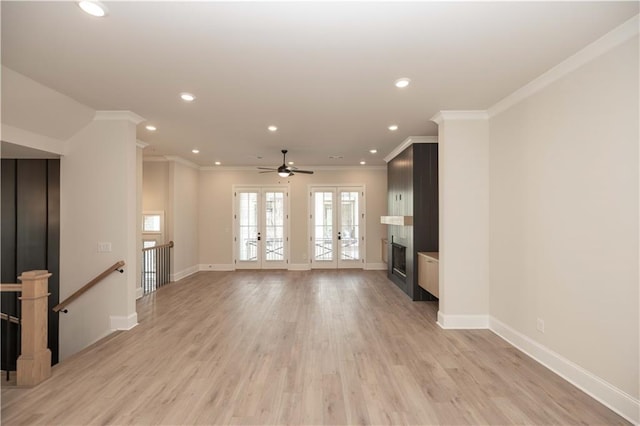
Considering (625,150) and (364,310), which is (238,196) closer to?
(364,310)

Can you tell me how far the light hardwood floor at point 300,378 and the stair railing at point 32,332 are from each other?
12 centimetres

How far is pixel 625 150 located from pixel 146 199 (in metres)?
A: 8.28

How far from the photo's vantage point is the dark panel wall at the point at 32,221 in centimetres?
441

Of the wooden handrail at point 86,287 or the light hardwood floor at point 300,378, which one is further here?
the wooden handrail at point 86,287

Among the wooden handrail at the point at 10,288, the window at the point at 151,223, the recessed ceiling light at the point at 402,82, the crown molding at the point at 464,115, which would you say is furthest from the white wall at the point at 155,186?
the crown molding at the point at 464,115

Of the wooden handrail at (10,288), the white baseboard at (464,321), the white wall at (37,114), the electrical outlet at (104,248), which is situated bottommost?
the white baseboard at (464,321)

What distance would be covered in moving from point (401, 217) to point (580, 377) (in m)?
3.50

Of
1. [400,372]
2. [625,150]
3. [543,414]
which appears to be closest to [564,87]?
[625,150]

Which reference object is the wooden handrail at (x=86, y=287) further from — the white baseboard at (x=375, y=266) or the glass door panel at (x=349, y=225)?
the white baseboard at (x=375, y=266)

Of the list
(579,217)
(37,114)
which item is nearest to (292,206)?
(37,114)

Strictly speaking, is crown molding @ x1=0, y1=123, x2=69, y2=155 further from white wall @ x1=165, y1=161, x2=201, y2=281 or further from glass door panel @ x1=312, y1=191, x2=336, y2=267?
glass door panel @ x1=312, y1=191, x2=336, y2=267

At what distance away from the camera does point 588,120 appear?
2600 mm

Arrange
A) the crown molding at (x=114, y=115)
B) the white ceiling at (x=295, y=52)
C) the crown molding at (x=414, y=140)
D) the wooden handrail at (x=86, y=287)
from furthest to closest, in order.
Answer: the crown molding at (x=414, y=140) → the crown molding at (x=114, y=115) → the wooden handrail at (x=86, y=287) → the white ceiling at (x=295, y=52)

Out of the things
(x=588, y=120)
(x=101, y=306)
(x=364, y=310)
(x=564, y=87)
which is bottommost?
(x=364, y=310)
